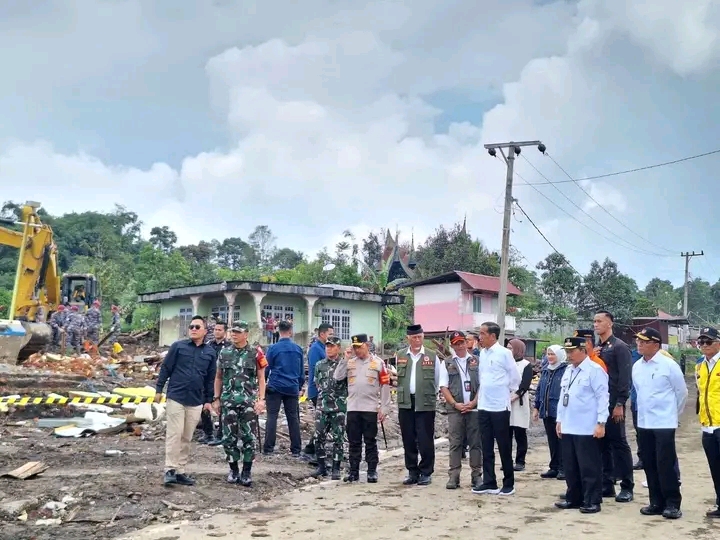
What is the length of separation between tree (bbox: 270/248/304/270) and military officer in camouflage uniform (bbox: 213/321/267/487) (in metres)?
62.2

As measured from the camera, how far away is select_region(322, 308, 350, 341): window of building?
32.2m

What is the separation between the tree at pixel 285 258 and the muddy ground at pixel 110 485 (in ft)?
194

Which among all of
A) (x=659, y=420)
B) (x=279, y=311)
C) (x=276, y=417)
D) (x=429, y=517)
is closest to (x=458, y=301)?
(x=279, y=311)

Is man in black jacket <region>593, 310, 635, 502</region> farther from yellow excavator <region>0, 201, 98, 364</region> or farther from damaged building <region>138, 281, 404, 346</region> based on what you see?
damaged building <region>138, 281, 404, 346</region>

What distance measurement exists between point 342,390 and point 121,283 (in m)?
39.0

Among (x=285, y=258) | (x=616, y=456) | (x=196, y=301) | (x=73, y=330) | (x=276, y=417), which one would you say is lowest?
(x=616, y=456)

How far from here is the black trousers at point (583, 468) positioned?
22.7 feet

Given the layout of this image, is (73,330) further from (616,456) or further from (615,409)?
(615,409)

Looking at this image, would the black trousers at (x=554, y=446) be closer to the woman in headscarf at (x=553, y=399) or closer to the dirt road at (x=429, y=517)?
the woman in headscarf at (x=553, y=399)

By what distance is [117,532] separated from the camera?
599 cm

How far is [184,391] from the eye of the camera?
24.9ft

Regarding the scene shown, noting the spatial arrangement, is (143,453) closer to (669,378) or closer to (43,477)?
(43,477)

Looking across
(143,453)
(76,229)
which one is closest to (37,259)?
(143,453)

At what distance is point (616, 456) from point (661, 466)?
1.16 m
